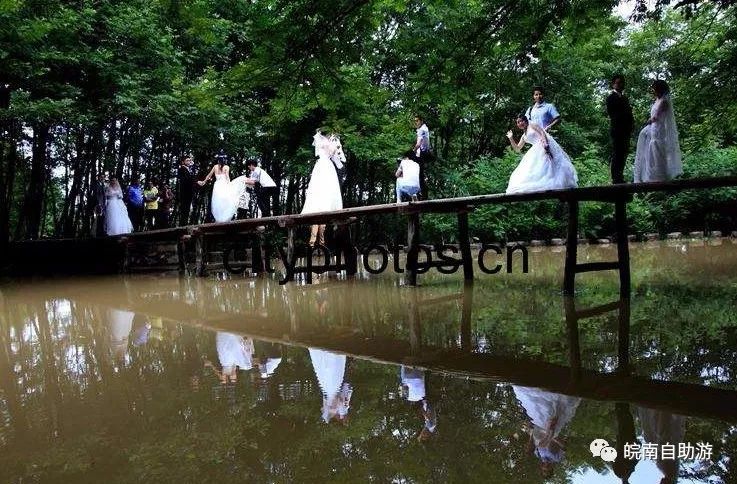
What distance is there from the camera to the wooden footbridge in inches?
295

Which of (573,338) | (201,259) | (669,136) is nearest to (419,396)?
(573,338)

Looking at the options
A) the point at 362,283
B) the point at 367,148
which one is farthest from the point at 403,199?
the point at 367,148

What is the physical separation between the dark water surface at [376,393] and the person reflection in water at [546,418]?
11mm

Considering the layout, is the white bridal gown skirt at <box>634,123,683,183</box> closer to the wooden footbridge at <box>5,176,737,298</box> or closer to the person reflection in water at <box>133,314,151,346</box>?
the wooden footbridge at <box>5,176,737,298</box>

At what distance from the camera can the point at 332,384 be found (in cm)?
401

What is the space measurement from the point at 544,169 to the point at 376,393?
5.45m

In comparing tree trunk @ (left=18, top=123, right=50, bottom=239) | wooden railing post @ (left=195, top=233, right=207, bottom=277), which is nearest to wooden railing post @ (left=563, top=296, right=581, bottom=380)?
wooden railing post @ (left=195, top=233, right=207, bottom=277)

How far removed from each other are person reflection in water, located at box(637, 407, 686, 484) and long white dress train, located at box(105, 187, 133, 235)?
1355 centimetres

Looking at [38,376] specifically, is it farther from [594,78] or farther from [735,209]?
[594,78]

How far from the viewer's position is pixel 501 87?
8750 millimetres

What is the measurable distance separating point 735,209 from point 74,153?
68.7 feet

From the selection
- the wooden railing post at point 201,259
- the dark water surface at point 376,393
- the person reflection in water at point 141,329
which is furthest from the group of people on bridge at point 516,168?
the person reflection in water at point 141,329

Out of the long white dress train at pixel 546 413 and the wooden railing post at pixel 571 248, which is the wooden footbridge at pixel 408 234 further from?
the long white dress train at pixel 546 413

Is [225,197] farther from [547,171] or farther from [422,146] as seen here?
[547,171]
